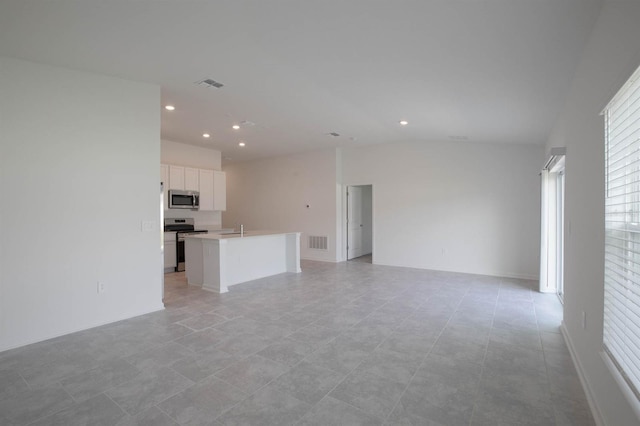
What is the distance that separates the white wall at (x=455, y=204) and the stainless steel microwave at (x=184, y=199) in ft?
12.7

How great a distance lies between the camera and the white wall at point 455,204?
607cm

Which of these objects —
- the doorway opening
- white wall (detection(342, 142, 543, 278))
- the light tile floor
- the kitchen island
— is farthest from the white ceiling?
the doorway opening

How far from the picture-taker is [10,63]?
307 centimetres

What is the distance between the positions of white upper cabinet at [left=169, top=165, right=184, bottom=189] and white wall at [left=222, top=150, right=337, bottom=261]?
2742mm

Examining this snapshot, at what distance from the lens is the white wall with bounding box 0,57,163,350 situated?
10.1ft

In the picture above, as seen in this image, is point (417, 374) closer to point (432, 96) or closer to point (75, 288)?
point (432, 96)

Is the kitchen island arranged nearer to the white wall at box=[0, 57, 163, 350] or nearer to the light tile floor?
the light tile floor

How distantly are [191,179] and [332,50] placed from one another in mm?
5335

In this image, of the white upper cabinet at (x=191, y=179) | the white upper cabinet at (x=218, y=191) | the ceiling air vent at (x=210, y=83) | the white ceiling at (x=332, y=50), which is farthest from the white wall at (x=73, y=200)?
the white upper cabinet at (x=218, y=191)

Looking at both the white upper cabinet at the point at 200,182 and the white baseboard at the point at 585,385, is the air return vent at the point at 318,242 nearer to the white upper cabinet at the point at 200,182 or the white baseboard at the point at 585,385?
the white upper cabinet at the point at 200,182

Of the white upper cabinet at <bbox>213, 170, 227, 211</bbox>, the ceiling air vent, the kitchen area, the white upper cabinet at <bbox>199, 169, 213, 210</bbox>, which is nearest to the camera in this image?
the ceiling air vent

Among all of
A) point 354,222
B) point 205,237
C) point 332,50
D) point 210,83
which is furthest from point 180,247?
point 332,50

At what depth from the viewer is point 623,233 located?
5.50 feet

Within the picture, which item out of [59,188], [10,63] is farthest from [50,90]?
[59,188]
